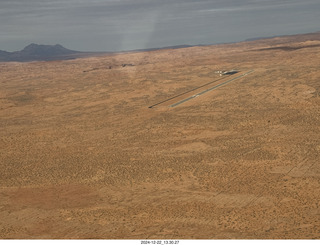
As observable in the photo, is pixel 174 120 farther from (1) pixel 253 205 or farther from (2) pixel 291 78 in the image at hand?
(2) pixel 291 78

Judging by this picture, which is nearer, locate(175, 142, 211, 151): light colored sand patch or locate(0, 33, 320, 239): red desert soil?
locate(0, 33, 320, 239): red desert soil

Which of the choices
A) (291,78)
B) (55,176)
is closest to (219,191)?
(55,176)

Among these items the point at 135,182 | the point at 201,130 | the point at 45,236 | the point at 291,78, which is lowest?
the point at 291,78

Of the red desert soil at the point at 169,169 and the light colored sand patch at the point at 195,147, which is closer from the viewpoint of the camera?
the red desert soil at the point at 169,169

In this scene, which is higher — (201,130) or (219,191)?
(219,191)

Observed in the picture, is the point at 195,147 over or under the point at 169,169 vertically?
under

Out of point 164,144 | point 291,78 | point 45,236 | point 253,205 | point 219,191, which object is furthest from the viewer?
point 291,78

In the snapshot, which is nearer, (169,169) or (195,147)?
(169,169)

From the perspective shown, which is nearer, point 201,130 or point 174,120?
point 201,130
